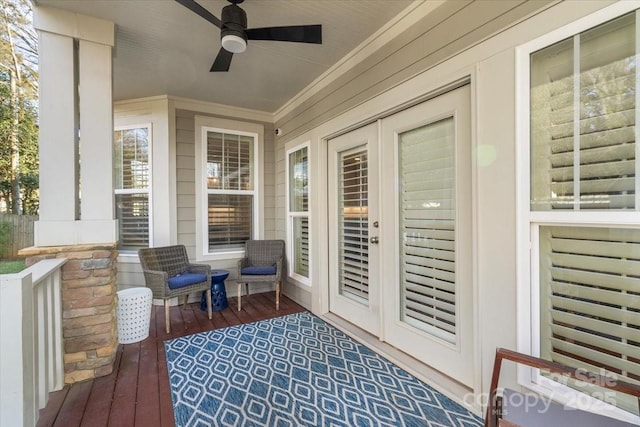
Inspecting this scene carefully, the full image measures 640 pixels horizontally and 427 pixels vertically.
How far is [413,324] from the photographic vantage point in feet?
7.89

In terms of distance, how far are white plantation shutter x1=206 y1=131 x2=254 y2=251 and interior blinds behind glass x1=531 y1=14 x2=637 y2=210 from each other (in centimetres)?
383

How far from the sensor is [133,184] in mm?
4047

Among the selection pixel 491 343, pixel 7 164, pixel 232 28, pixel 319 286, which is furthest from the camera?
pixel 7 164

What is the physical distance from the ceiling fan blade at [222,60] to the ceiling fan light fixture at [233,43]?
Result: 0.68 ft

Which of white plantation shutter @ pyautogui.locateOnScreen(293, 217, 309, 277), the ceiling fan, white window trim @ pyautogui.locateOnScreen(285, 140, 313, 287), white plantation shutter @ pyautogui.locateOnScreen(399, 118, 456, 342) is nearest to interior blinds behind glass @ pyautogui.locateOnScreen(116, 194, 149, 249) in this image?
white window trim @ pyautogui.locateOnScreen(285, 140, 313, 287)

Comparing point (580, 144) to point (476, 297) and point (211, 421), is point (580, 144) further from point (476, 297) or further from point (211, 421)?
point (211, 421)

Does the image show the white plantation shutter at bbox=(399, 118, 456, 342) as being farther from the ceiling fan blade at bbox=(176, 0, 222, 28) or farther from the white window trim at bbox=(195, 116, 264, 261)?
the white window trim at bbox=(195, 116, 264, 261)

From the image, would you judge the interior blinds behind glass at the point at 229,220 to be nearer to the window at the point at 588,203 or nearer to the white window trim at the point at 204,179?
the white window trim at the point at 204,179

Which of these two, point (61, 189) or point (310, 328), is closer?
point (61, 189)

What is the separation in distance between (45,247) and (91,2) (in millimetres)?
1918

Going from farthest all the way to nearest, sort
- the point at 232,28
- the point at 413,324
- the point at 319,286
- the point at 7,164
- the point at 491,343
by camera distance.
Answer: the point at 7,164 → the point at 319,286 → the point at 413,324 → the point at 232,28 → the point at 491,343

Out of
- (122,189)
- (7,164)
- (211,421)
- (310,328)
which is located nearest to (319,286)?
(310,328)

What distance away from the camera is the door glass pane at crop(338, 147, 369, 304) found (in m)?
2.92

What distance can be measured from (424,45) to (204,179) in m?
3.34
